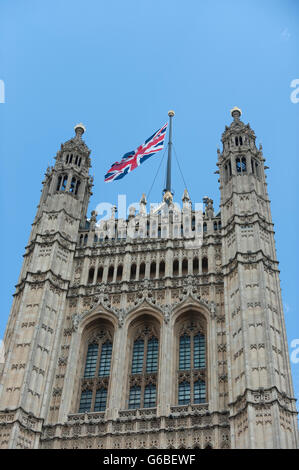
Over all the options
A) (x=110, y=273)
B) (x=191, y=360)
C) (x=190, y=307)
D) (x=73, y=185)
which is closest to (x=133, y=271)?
(x=110, y=273)

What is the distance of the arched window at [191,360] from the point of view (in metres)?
35.5

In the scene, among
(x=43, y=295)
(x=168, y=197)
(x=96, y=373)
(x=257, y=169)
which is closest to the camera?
(x=96, y=373)

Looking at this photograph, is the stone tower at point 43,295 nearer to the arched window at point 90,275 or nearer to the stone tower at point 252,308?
the arched window at point 90,275

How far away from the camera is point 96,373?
37500mm

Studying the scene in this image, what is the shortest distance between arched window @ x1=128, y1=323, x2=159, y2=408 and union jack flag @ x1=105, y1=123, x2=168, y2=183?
1240 centimetres

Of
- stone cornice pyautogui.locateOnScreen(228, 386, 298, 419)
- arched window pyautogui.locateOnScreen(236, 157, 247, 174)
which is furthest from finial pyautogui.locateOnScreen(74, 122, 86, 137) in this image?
stone cornice pyautogui.locateOnScreen(228, 386, 298, 419)

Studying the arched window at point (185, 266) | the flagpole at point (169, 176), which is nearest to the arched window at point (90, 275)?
the arched window at point (185, 266)

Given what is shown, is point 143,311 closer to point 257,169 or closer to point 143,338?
point 143,338

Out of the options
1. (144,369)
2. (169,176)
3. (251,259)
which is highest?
(169,176)

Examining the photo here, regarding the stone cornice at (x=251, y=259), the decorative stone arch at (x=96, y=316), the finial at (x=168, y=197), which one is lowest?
the decorative stone arch at (x=96, y=316)

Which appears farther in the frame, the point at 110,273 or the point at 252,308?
the point at 110,273

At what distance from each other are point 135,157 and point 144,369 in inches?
648

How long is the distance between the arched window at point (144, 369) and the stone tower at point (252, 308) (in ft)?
13.2

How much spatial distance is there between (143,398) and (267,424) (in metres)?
7.06
